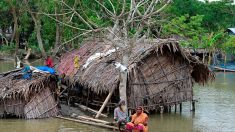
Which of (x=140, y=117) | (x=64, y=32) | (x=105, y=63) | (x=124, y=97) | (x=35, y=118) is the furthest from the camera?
(x=64, y=32)

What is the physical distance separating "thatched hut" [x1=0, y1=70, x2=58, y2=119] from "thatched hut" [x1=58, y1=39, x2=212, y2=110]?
1594 millimetres

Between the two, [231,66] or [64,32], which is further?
[231,66]

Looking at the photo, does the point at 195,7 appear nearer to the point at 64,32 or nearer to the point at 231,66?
the point at 231,66

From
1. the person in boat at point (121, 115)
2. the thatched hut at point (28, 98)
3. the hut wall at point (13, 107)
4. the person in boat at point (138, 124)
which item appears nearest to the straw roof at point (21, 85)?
the thatched hut at point (28, 98)

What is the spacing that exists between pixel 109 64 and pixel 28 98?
3.13 m

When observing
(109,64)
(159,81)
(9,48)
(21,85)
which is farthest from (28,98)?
(9,48)

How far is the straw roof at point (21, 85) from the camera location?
48.2 ft

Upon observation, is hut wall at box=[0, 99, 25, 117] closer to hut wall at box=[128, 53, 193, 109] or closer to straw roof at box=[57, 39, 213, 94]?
straw roof at box=[57, 39, 213, 94]

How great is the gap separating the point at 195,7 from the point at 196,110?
30.8 metres

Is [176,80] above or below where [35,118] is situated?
above

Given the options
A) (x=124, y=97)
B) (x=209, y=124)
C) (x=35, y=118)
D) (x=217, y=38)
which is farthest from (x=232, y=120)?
(x=217, y=38)

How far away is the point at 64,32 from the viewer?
2900cm

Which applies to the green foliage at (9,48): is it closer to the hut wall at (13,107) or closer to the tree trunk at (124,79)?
the hut wall at (13,107)

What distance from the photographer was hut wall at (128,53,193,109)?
606 inches
